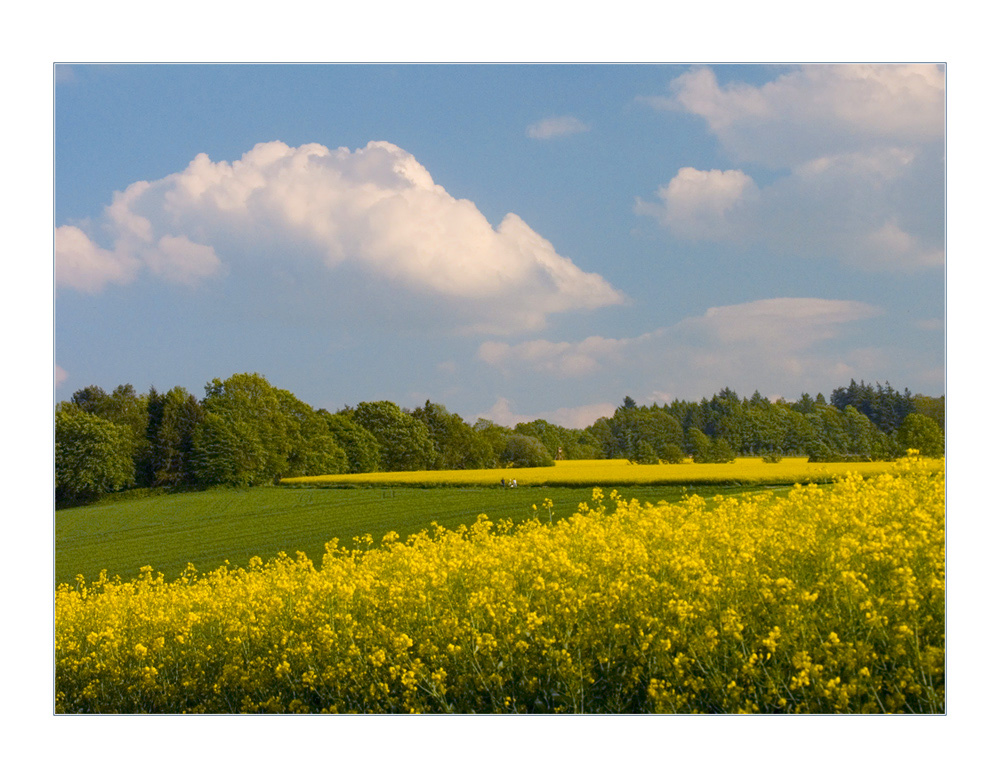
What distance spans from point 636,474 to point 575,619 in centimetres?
129

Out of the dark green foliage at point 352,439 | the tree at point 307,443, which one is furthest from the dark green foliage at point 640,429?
the tree at point 307,443

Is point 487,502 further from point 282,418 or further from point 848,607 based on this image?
point 848,607

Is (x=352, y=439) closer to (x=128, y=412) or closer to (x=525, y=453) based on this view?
(x=525, y=453)

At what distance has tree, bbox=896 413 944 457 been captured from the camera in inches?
181

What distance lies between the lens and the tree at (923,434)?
461 cm

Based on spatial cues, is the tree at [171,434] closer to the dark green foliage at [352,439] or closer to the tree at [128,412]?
the tree at [128,412]

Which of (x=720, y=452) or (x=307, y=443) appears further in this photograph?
(x=307, y=443)

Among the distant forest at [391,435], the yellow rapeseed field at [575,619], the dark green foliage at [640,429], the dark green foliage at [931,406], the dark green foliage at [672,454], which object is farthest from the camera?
the dark green foliage at [672,454]

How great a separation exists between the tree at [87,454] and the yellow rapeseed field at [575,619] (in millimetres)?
645

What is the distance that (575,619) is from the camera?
166 inches

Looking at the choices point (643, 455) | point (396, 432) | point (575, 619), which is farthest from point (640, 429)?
point (396, 432)

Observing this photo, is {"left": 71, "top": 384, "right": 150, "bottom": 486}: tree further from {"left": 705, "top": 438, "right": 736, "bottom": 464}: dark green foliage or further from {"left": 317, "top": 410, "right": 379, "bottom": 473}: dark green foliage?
{"left": 705, "top": 438, "right": 736, "bottom": 464}: dark green foliage
